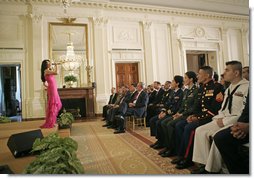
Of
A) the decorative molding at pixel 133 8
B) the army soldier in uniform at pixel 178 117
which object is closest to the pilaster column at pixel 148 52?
the decorative molding at pixel 133 8

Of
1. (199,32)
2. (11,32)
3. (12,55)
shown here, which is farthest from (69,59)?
(199,32)

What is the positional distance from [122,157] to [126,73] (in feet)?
17.3

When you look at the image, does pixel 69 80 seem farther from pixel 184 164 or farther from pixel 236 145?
pixel 236 145

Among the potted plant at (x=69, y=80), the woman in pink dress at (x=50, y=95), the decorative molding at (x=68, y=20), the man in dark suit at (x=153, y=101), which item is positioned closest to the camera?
the woman in pink dress at (x=50, y=95)

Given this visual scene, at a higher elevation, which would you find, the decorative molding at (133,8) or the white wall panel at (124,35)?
the decorative molding at (133,8)

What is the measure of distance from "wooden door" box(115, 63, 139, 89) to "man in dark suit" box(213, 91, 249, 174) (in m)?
5.75

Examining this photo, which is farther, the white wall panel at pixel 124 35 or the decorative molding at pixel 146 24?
the decorative molding at pixel 146 24

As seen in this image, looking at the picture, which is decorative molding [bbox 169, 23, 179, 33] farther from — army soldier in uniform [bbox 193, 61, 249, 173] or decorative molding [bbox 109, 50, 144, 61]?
army soldier in uniform [bbox 193, 61, 249, 173]

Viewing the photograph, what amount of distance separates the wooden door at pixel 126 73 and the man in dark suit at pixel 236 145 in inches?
227

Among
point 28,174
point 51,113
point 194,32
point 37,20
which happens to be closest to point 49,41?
point 37,20

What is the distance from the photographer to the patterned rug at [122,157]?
2.09m

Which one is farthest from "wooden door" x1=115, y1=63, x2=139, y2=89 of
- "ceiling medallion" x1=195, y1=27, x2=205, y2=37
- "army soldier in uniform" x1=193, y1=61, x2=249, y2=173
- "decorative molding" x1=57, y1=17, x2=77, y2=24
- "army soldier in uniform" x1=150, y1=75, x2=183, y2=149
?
"army soldier in uniform" x1=193, y1=61, x2=249, y2=173

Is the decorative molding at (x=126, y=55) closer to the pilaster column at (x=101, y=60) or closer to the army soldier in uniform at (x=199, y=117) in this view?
the pilaster column at (x=101, y=60)

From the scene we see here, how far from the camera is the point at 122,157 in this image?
8.27ft
